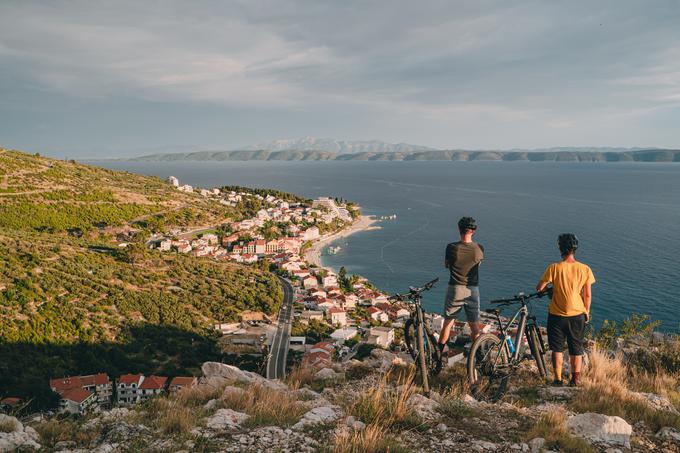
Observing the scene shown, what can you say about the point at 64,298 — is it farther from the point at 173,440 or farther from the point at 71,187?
the point at 71,187

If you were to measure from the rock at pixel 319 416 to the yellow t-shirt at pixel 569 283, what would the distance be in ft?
12.0

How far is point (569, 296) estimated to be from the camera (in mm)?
5965

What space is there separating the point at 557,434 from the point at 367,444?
7.50 feet

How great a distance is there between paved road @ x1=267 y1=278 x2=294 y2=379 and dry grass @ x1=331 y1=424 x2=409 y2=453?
19.7 meters

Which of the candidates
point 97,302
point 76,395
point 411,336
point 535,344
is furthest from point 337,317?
point 535,344

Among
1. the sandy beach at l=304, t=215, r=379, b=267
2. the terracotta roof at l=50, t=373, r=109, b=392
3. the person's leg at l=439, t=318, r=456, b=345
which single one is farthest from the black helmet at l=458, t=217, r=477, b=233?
the sandy beach at l=304, t=215, r=379, b=267

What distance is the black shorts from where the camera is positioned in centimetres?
606

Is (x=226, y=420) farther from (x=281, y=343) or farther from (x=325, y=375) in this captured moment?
(x=281, y=343)

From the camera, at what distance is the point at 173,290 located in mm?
33938

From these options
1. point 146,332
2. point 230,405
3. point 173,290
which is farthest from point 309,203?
point 230,405

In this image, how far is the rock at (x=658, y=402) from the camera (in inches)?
216

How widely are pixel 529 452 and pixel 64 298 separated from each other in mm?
30423

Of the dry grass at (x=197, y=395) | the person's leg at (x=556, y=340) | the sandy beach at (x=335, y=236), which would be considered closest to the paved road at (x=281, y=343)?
the dry grass at (x=197, y=395)

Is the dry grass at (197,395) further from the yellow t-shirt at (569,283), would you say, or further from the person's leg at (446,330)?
the yellow t-shirt at (569,283)
